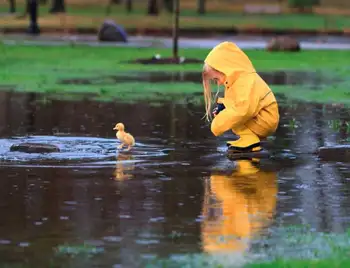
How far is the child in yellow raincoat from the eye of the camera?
1421cm

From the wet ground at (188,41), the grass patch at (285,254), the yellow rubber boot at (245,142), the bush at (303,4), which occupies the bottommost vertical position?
the bush at (303,4)

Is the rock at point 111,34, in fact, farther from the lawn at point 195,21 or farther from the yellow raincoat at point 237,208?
the yellow raincoat at point 237,208

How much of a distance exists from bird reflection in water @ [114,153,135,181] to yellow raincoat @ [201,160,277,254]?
33.0 inches

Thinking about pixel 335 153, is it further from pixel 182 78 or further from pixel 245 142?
pixel 182 78

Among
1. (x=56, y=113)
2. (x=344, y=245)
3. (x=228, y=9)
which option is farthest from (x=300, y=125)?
(x=228, y=9)

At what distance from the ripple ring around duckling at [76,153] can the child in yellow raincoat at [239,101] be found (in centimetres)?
82

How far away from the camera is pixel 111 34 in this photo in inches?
1781

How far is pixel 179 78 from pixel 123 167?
50.2 ft

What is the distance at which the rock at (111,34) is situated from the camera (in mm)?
45022

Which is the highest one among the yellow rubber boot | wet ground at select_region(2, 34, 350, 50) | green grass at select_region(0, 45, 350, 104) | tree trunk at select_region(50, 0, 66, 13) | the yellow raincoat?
the yellow raincoat

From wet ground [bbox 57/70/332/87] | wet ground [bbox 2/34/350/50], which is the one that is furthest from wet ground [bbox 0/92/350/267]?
wet ground [bbox 2/34/350/50]

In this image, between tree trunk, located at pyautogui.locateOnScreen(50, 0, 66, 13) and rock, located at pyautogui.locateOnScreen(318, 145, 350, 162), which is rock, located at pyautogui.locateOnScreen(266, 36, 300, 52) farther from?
tree trunk, located at pyautogui.locateOnScreen(50, 0, 66, 13)

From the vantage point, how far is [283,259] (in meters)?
8.18

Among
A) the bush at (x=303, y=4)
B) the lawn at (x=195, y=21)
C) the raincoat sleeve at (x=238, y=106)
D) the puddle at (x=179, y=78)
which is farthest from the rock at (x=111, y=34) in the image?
the bush at (x=303, y=4)
